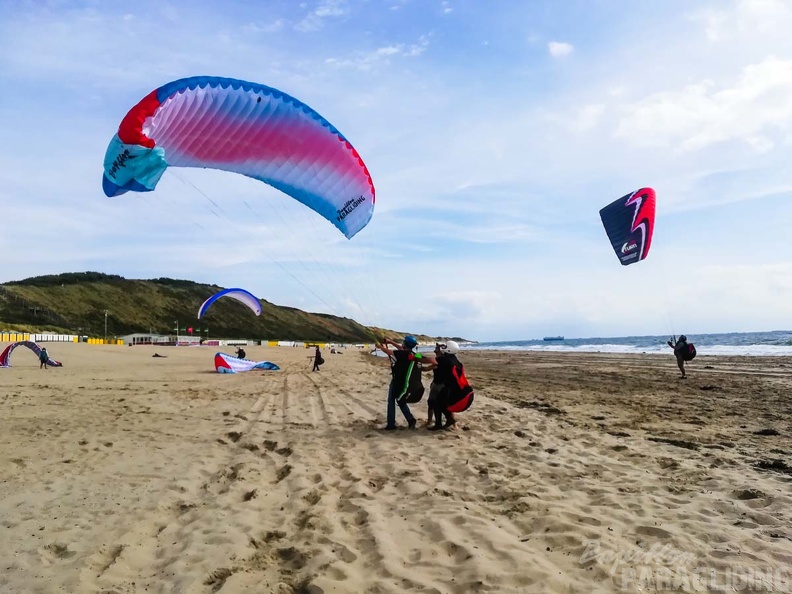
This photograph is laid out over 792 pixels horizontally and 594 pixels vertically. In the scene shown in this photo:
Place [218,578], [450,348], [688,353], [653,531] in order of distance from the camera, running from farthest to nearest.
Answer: [688,353] < [450,348] < [653,531] < [218,578]

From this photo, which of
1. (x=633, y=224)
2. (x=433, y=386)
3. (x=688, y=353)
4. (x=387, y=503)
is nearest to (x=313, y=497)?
(x=387, y=503)

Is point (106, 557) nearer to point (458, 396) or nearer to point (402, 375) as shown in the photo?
point (402, 375)

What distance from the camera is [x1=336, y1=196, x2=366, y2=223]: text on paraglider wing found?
31.7 ft

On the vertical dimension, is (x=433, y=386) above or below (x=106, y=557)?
above

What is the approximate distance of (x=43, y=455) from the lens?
590 centimetres

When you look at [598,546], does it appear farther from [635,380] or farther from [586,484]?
[635,380]

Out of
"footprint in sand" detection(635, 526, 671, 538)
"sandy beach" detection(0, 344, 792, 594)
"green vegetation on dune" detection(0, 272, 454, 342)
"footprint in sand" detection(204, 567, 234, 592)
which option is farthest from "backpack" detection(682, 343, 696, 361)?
"green vegetation on dune" detection(0, 272, 454, 342)

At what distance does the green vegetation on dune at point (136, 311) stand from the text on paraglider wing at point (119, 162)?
60739 millimetres

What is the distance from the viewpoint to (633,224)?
719 inches

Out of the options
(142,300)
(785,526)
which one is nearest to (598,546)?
(785,526)

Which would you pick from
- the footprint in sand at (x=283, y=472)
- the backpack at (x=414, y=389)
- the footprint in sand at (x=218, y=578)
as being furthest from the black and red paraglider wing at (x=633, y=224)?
the footprint in sand at (x=218, y=578)

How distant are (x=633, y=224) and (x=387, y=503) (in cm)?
1681

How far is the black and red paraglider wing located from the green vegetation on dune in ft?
171

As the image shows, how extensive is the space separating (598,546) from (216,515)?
2.89 m
